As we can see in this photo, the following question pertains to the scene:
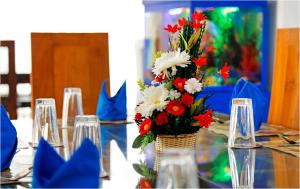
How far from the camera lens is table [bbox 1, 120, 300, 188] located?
1.28 m

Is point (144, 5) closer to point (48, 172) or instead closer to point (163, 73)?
point (163, 73)

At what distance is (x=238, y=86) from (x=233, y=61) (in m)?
4.03

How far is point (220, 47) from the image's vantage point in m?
6.18

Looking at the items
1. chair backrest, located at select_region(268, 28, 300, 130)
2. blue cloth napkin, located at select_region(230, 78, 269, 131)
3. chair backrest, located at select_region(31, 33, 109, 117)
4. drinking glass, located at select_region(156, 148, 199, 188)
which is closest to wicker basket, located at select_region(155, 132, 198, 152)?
blue cloth napkin, located at select_region(230, 78, 269, 131)

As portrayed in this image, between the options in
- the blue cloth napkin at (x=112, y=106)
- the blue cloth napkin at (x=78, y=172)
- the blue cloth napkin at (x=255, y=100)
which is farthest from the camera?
the blue cloth napkin at (x=112, y=106)

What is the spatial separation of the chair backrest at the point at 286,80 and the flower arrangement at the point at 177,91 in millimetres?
1062

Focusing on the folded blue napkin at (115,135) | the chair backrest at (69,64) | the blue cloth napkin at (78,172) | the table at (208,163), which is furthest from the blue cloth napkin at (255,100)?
the blue cloth napkin at (78,172)

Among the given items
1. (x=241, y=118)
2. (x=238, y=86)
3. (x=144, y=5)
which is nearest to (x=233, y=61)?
(x=144, y=5)

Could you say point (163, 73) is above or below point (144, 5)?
below

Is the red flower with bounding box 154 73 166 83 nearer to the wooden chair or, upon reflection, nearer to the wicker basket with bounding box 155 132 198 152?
the wicker basket with bounding box 155 132 198 152

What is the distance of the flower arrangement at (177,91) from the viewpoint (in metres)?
1.47

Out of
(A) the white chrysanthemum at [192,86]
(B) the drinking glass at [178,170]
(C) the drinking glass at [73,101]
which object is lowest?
(C) the drinking glass at [73,101]

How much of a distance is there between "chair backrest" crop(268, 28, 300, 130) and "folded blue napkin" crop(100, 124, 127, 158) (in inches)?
28.5

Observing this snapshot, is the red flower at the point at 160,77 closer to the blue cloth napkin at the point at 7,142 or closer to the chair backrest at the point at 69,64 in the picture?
the blue cloth napkin at the point at 7,142
